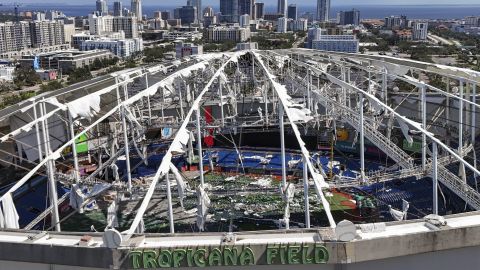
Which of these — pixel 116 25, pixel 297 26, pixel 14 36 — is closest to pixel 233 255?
pixel 14 36

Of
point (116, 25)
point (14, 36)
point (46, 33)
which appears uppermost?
point (116, 25)

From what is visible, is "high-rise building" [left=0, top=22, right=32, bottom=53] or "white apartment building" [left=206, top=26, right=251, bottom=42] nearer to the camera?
"high-rise building" [left=0, top=22, right=32, bottom=53]

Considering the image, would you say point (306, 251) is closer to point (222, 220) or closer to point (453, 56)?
point (222, 220)

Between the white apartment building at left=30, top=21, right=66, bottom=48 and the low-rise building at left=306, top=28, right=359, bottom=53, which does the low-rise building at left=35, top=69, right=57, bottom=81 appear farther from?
the low-rise building at left=306, top=28, right=359, bottom=53

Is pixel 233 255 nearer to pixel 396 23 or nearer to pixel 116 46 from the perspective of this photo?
pixel 116 46

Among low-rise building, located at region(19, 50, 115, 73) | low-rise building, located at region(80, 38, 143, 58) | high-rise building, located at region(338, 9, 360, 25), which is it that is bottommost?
low-rise building, located at region(19, 50, 115, 73)

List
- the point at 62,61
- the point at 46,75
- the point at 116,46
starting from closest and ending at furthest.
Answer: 1. the point at 46,75
2. the point at 62,61
3. the point at 116,46

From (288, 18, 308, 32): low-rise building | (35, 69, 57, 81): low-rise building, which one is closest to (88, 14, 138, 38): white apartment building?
(288, 18, 308, 32): low-rise building

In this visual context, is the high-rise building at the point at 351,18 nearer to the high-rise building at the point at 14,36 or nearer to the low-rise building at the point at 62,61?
the high-rise building at the point at 14,36

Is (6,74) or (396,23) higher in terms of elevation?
(396,23)

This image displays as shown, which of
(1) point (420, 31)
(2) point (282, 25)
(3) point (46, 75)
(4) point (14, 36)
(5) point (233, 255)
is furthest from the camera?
(2) point (282, 25)

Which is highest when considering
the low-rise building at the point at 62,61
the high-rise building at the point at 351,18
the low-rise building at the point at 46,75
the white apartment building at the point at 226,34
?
the high-rise building at the point at 351,18

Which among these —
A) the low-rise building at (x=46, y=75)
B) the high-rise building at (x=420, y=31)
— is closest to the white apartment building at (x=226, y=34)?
the high-rise building at (x=420, y=31)

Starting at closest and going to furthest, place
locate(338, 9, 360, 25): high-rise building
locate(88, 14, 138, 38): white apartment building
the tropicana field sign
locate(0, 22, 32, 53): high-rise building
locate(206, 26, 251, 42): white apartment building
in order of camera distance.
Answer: the tropicana field sign < locate(0, 22, 32, 53): high-rise building < locate(206, 26, 251, 42): white apartment building < locate(88, 14, 138, 38): white apartment building < locate(338, 9, 360, 25): high-rise building
